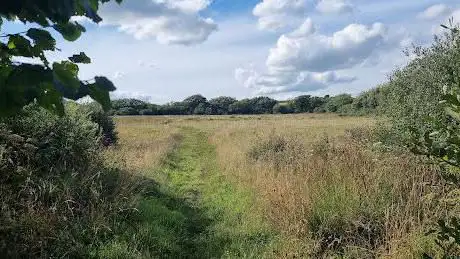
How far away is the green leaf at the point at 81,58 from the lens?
1876mm

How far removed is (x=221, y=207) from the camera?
36.4 ft

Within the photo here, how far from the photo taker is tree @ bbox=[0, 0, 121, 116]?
5.14ft

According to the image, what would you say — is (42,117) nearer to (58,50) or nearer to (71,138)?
(71,138)

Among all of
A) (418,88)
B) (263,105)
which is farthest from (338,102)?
(418,88)

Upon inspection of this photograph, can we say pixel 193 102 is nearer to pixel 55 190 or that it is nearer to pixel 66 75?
pixel 55 190

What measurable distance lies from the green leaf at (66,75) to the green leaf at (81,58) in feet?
0.73

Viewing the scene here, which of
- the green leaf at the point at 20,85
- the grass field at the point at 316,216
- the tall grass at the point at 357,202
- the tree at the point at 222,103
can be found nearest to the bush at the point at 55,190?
the grass field at the point at 316,216

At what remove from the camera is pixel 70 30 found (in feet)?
6.90

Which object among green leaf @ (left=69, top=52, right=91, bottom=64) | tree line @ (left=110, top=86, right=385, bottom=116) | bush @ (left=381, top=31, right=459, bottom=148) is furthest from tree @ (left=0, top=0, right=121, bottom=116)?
tree line @ (left=110, top=86, right=385, bottom=116)

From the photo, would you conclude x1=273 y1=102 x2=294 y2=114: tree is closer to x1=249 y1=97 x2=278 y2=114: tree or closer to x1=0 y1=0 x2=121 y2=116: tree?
x1=249 y1=97 x2=278 y2=114: tree

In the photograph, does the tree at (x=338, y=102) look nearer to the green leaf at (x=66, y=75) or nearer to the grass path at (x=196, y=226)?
the grass path at (x=196, y=226)

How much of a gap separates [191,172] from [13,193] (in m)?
10.8

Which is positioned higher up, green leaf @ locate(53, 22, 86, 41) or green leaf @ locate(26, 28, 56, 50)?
green leaf @ locate(53, 22, 86, 41)

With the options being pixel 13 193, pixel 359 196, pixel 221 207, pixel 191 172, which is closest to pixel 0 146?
pixel 13 193
